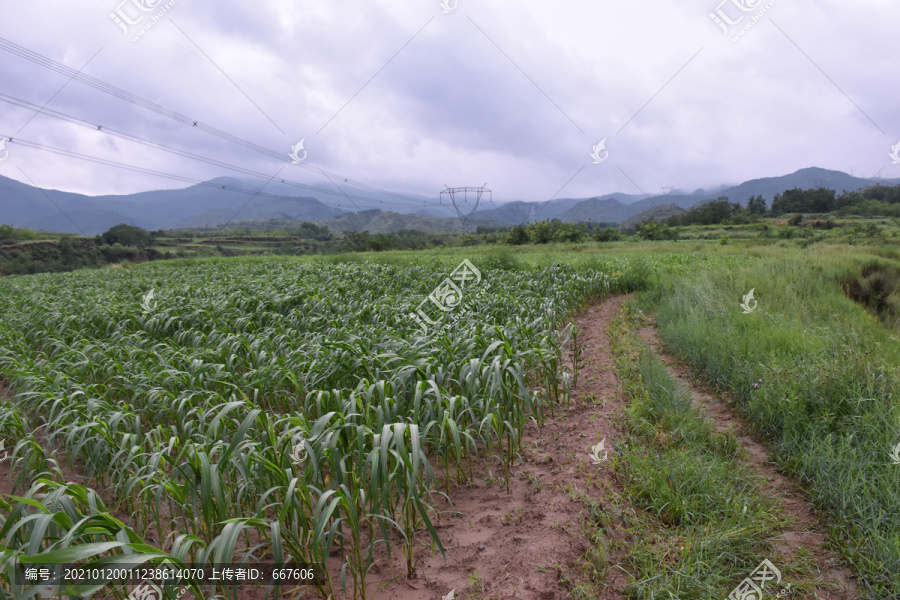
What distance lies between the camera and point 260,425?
2736mm

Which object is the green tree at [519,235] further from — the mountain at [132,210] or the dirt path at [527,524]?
the mountain at [132,210]

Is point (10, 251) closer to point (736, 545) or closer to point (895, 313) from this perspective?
point (736, 545)

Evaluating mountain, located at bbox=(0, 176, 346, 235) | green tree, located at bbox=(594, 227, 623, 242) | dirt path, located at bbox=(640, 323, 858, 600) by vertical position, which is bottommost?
dirt path, located at bbox=(640, 323, 858, 600)

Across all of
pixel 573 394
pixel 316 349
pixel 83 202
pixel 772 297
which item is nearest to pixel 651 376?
pixel 573 394

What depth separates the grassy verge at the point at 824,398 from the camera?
2309 millimetres

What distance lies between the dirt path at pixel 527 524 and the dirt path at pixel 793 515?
0.93m

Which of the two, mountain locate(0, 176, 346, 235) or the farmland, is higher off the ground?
mountain locate(0, 176, 346, 235)

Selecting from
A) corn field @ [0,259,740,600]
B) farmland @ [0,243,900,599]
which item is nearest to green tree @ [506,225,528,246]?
corn field @ [0,259,740,600]

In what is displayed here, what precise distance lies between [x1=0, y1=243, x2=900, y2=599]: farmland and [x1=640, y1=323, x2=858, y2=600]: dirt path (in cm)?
9

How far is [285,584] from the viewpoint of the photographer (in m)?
2.12

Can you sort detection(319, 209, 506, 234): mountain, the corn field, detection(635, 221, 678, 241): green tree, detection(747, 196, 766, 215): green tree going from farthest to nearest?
detection(319, 209, 506, 234): mountain < detection(747, 196, 766, 215): green tree < detection(635, 221, 678, 241): green tree < the corn field

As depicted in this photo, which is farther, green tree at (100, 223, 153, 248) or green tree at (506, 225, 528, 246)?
green tree at (100, 223, 153, 248)

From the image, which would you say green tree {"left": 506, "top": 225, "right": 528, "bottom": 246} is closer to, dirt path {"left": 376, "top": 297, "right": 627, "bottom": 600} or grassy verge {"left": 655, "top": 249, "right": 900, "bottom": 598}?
grassy verge {"left": 655, "top": 249, "right": 900, "bottom": 598}

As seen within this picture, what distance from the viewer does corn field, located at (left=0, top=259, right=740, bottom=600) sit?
1902 mm
